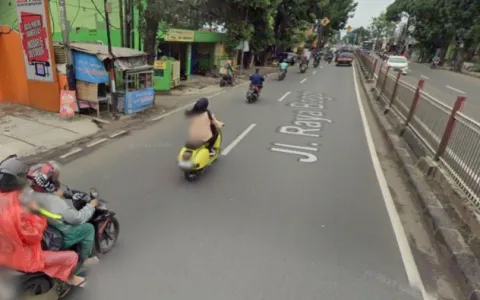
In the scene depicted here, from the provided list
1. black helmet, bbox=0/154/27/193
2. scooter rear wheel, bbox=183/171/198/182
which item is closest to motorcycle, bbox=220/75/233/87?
scooter rear wheel, bbox=183/171/198/182

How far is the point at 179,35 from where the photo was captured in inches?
685

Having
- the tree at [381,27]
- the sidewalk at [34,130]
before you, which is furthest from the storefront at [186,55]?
the tree at [381,27]

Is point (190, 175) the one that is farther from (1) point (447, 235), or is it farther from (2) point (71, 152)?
(1) point (447, 235)

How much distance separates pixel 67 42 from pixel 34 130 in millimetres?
2472

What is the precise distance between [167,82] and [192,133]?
929 cm

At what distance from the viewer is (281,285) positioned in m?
3.25

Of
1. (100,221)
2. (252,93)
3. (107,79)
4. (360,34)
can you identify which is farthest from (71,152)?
(360,34)

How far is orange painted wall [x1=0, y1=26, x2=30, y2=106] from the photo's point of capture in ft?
30.4

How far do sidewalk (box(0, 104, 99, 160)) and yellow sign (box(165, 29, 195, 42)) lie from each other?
9.10 metres

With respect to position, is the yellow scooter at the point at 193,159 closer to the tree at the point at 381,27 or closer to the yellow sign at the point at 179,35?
the yellow sign at the point at 179,35

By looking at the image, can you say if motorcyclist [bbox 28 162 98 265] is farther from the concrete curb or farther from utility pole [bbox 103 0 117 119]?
utility pole [bbox 103 0 117 119]

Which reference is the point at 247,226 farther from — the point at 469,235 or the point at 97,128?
the point at 97,128

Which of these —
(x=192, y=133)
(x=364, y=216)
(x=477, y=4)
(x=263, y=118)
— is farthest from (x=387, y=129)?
(x=477, y=4)

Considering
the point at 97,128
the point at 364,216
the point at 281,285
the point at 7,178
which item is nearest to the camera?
the point at 7,178
